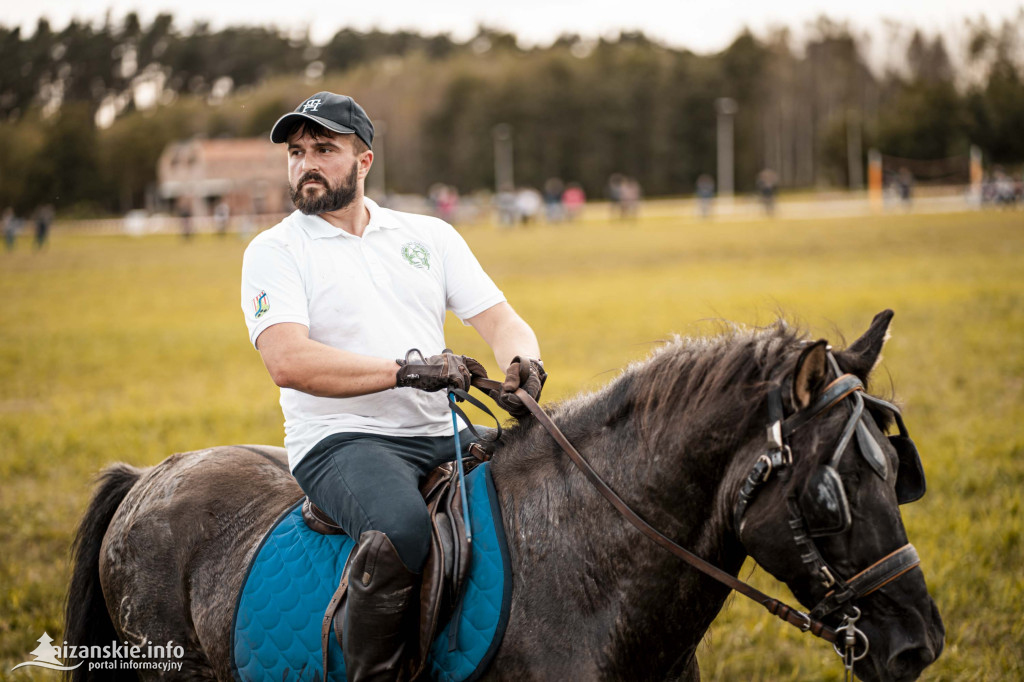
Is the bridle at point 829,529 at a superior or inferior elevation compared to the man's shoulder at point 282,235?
inferior

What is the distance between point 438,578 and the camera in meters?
2.67

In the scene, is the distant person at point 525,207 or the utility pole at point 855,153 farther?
the utility pole at point 855,153

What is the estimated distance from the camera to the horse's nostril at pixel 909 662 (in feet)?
7.42

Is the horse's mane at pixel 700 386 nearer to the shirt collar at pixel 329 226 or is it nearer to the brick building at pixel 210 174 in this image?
the shirt collar at pixel 329 226

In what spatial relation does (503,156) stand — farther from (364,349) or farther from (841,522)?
(841,522)

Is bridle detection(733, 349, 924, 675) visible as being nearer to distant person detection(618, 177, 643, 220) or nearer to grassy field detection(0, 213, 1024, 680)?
grassy field detection(0, 213, 1024, 680)

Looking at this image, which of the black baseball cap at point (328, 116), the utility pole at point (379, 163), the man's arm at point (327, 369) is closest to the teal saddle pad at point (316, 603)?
the man's arm at point (327, 369)

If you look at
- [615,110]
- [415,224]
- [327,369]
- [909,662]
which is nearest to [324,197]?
[415,224]

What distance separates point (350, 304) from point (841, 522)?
177 cm

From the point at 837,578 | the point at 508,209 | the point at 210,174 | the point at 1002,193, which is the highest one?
the point at 210,174

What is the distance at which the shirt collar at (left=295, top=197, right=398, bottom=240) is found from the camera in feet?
10.3

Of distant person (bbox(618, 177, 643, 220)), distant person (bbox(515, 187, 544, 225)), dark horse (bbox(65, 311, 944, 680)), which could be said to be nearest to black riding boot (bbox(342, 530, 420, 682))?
dark horse (bbox(65, 311, 944, 680))

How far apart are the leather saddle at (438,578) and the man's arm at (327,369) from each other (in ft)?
1.47

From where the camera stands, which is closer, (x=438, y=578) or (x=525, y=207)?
(x=438, y=578)
